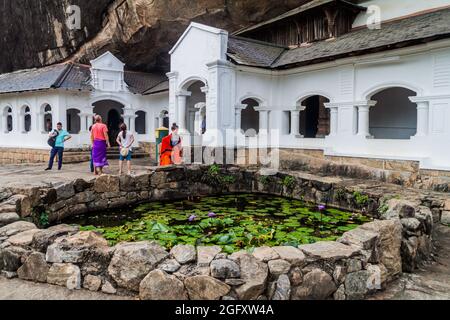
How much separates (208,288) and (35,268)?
195 centimetres

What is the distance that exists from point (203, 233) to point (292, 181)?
3.63 m

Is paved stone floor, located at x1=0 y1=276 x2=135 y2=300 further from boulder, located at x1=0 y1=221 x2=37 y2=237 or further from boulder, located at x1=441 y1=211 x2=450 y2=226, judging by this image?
boulder, located at x1=441 y1=211 x2=450 y2=226

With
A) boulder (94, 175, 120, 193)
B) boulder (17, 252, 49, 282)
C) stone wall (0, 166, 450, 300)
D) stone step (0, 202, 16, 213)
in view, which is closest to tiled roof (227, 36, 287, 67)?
boulder (94, 175, 120, 193)

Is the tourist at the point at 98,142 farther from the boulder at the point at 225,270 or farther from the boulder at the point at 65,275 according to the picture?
the boulder at the point at 225,270

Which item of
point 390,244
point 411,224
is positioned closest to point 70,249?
point 390,244

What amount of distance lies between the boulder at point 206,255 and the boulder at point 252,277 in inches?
11.8

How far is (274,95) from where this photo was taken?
13.3 meters

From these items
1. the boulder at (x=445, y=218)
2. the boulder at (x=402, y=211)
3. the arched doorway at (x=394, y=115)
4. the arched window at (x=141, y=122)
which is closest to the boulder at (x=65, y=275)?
the boulder at (x=402, y=211)

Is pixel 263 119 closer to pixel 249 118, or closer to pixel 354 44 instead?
pixel 249 118

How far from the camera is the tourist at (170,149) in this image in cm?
984

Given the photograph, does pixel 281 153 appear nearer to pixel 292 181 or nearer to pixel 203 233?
pixel 292 181

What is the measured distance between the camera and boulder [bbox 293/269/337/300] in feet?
11.0

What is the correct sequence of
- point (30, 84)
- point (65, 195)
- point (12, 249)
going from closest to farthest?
1. point (12, 249)
2. point (65, 195)
3. point (30, 84)

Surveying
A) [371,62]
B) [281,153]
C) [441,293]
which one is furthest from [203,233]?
[371,62]
